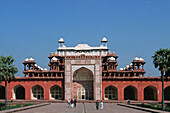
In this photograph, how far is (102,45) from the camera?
228 feet

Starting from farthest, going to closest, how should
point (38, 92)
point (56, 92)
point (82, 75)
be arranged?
point (38, 92), point (56, 92), point (82, 75)

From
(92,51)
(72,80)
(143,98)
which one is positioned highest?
(92,51)

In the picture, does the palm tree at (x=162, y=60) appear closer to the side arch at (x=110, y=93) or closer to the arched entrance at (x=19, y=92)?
the side arch at (x=110, y=93)

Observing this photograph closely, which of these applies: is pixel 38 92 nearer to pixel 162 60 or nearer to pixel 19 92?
pixel 19 92

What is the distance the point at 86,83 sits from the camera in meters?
56.3

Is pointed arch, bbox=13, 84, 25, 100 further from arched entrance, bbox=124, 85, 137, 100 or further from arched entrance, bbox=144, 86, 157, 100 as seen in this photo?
arched entrance, bbox=144, 86, 157, 100

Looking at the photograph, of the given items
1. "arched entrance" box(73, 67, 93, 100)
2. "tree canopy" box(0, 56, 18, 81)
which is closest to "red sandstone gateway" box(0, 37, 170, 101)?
"arched entrance" box(73, 67, 93, 100)

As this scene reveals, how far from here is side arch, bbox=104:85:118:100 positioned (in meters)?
57.2

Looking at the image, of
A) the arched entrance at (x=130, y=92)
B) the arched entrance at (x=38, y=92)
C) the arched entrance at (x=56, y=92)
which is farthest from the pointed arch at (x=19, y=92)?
the arched entrance at (x=130, y=92)

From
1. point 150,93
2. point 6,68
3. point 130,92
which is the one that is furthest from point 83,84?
point 6,68

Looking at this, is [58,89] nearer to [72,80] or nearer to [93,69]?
[72,80]

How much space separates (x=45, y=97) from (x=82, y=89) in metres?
7.83

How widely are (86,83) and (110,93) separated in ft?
18.8

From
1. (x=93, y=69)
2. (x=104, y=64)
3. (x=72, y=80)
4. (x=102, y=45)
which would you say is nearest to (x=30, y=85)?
(x=72, y=80)
